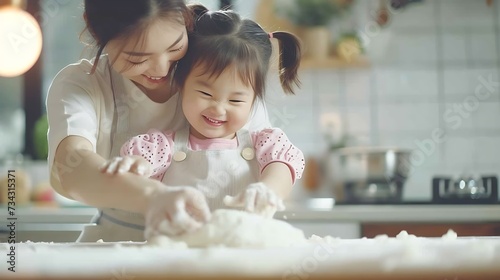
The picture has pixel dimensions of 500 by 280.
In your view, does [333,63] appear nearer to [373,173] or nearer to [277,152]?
[373,173]

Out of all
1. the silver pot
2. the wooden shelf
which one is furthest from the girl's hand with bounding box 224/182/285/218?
the wooden shelf

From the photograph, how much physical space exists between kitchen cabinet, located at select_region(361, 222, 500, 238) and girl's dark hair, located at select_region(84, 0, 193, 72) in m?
0.92

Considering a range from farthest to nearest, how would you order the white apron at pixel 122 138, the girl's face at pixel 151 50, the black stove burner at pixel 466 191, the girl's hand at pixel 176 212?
1. the black stove burner at pixel 466 191
2. the white apron at pixel 122 138
3. the girl's face at pixel 151 50
4. the girl's hand at pixel 176 212

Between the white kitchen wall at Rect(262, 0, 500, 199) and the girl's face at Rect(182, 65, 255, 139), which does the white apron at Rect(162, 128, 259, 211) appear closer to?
the girl's face at Rect(182, 65, 255, 139)

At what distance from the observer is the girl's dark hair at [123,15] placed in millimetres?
704

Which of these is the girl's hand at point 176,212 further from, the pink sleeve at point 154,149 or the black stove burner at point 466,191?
the black stove burner at point 466,191

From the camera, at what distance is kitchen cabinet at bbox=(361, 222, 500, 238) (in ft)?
4.99

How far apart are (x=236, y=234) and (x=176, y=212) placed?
0.05m

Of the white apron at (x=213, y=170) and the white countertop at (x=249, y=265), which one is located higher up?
the white apron at (x=213, y=170)

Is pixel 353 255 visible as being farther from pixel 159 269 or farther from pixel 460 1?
pixel 460 1

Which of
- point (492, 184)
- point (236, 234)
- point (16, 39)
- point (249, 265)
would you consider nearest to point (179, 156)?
point (236, 234)

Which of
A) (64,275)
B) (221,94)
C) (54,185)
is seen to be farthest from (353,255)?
(54,185)

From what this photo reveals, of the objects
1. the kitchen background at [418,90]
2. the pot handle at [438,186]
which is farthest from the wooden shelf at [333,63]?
the pot handle at [438,186]

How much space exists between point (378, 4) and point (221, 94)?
143 cm
